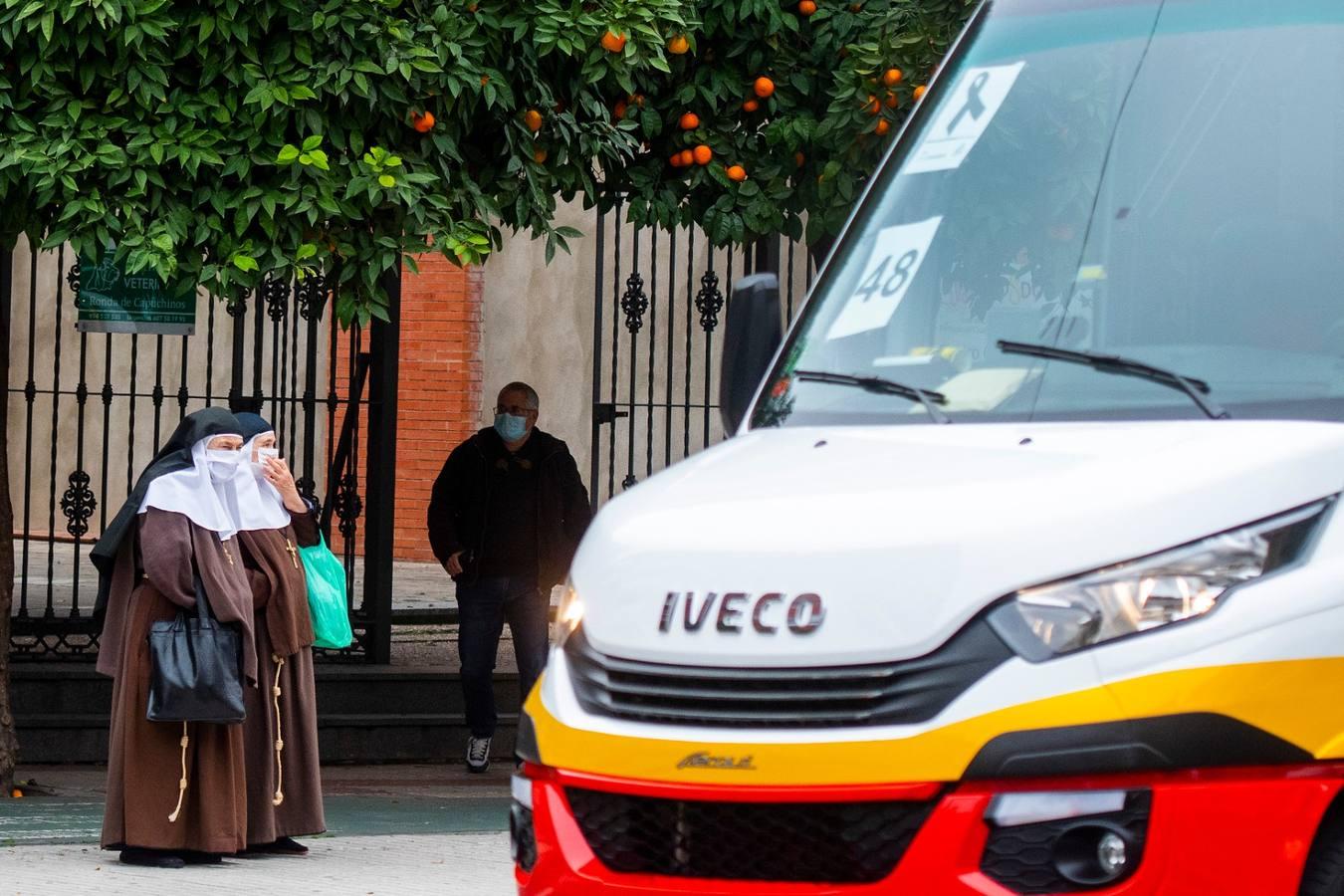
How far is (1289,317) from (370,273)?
4.59 m

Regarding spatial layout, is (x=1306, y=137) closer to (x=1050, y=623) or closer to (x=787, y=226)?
(x=1050, y=623)

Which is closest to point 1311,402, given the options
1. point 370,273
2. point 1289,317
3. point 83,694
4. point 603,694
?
point 1289,317

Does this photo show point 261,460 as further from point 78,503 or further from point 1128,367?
point 1128,367

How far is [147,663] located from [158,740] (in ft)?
0.91

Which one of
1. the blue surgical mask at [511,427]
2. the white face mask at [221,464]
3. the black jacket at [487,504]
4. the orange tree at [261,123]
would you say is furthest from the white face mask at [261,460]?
the blue surgical mask at [511,427]

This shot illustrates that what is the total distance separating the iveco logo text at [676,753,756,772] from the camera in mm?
3330

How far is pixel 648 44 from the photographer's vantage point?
8.12 metres

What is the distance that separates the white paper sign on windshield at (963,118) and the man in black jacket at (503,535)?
626 cm

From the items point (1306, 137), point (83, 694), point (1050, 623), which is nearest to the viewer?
point (1050, 623)

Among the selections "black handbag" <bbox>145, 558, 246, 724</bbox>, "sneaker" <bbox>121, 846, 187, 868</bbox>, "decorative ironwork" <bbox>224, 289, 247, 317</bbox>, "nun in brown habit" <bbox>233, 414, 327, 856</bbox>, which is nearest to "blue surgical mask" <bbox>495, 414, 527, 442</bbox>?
"decorative ironwork" <bbox>224, 289, 247, 317</bbox>

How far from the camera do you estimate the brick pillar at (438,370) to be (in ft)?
60.1

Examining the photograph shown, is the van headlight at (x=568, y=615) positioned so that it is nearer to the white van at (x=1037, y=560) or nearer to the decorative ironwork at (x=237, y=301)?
the white van at (x=1037, y=560)

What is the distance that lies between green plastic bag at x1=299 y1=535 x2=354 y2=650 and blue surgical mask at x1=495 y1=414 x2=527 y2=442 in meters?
2.94

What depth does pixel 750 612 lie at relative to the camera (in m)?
3.35
